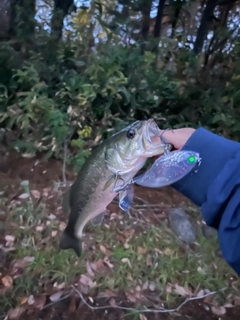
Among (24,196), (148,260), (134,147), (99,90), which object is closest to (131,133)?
(134,147)

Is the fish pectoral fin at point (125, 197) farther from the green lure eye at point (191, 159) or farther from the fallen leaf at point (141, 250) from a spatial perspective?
the fallen leaf at point (141, 250)

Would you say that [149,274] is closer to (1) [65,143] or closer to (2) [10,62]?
(1) [65,143]

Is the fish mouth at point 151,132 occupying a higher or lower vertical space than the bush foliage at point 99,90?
higher

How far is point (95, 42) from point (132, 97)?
0.41 m

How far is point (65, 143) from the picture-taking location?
2.60 m

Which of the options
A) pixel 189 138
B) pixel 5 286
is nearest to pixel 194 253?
pixel 5 286

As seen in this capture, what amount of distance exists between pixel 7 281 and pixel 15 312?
15 cm

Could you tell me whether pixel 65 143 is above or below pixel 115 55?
below

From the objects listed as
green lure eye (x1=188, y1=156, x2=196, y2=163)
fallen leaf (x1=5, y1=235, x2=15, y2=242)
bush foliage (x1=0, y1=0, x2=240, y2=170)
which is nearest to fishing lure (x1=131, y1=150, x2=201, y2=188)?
green lure eye (x1=188, y1=156, x2=196, y2=163)

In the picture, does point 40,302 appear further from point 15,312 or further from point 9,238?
point 9,238

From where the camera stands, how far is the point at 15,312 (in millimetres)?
1880

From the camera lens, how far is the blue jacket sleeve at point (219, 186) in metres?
0.94

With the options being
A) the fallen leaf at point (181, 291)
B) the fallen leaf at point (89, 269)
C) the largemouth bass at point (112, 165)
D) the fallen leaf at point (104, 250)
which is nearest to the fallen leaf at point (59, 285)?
the fallen leaf at point (89, 269)

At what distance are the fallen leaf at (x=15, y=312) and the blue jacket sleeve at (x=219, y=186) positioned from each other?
1128 millimetres
